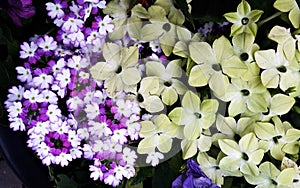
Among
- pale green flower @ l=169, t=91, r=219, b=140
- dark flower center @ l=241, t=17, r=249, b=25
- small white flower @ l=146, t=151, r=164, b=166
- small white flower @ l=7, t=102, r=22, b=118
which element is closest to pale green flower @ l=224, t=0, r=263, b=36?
dark flower center @ l=241, t=17, r=249, b=25

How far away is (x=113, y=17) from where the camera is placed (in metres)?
0.76

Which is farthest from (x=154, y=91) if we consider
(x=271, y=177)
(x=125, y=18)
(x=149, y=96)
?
(x=271, y=177)

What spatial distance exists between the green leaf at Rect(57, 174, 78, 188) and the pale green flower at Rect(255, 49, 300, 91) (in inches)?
12.7

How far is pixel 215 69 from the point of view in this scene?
2.38ft

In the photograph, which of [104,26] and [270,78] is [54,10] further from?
[270,78]

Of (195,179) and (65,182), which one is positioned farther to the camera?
(65,182)

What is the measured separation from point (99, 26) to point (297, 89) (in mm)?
286

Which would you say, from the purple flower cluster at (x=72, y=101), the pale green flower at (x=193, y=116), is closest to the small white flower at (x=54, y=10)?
the purple flower cluster at (x=72, y=101)

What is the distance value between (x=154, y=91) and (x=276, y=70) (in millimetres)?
167

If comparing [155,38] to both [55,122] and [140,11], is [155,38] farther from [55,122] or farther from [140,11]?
[55,122]

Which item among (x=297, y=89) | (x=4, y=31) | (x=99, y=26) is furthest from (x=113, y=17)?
(x=297, y=89)

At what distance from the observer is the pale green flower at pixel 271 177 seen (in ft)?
2.47

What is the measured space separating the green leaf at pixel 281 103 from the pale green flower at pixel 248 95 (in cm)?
1

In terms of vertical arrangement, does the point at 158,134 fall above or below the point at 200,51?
below
